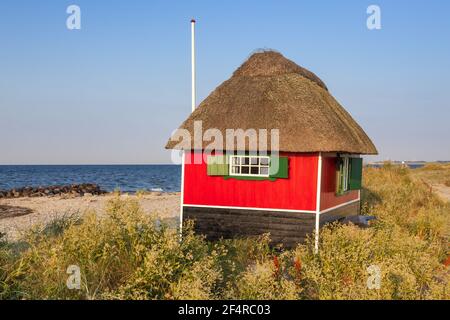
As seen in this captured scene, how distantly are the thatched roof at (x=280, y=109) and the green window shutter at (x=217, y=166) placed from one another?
0.48 meters

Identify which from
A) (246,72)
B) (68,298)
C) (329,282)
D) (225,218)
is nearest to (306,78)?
(246,72)

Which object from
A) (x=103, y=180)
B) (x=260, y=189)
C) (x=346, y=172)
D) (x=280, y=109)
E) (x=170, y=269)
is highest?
(x=280, y=109)

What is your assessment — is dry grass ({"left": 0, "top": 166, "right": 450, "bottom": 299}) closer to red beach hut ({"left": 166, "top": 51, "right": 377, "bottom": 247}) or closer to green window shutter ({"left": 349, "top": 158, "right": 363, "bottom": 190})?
red beach hut ({"left": 166, "top": 51, "right": 377, "bottom": 247})

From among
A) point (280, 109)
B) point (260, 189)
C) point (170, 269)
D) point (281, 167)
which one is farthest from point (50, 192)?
point (170, 269)

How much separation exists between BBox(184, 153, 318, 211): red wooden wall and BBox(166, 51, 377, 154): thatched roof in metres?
0.56

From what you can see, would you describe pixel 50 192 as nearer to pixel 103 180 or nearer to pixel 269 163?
pixel 269 163

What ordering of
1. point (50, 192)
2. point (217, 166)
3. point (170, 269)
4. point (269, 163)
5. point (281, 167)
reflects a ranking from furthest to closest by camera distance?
point (50, 192) → point (217, 166) → point (269, 163) → point (281, 167) → point (170, 269)

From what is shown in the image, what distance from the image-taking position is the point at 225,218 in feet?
40.8

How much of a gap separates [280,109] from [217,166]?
7.44 feet

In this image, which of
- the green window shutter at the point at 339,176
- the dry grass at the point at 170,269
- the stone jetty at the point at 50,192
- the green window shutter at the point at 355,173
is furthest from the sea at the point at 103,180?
the dry grass at the point at 170,269

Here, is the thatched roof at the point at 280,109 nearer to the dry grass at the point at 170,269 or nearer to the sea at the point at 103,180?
the dry grass at the point at 170,269

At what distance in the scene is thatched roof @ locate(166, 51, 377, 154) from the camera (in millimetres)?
11750

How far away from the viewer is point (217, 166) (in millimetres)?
12227

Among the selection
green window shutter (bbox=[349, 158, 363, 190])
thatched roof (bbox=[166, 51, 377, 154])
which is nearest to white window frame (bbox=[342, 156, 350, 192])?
green window shutter (bbox=[349, 158, 363, 190])
